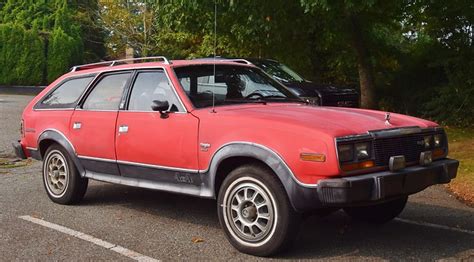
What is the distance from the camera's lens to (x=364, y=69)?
14.9 m

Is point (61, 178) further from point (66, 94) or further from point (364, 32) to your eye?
point (364, 32)

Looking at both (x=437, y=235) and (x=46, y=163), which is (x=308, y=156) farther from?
(x=46, y=163)

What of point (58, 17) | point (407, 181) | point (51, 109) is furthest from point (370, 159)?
point (58, 17)

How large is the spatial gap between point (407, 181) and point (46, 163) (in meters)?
4.28

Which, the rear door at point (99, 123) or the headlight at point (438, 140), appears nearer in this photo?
the headlight at point (438, 140)

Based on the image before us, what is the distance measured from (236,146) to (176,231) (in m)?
1.27

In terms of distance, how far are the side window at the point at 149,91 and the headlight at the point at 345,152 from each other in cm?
178

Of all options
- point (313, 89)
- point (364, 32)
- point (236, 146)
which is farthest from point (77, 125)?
point (364, 32)

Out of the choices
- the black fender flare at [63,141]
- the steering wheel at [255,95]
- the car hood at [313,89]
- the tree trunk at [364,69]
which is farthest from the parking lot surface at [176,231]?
the tree trunk at [364,69]

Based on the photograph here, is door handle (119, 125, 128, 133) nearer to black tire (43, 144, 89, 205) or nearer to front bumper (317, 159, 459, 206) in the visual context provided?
black tire (43, 144, 89, 205)

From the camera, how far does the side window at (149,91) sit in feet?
17.7

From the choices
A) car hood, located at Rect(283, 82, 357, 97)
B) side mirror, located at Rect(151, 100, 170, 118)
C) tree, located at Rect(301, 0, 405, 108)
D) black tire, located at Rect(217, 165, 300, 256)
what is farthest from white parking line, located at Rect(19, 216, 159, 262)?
tree, located at Rect(301, 0, 405, 108)

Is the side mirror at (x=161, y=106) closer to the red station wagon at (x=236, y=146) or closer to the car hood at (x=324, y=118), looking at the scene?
the red station wagon at (x=236, y=146)

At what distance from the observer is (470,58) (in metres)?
14.0
